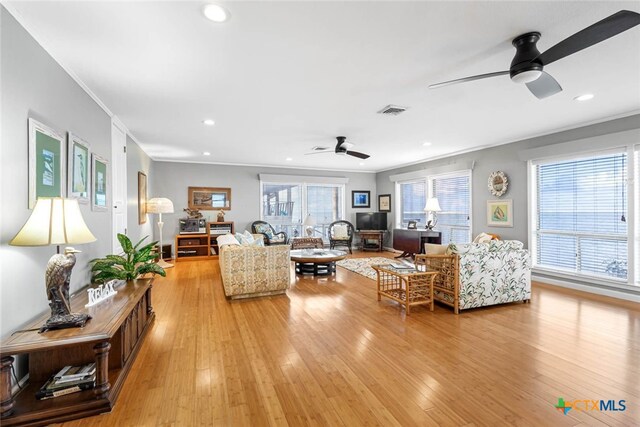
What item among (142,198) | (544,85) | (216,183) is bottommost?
(142,198)

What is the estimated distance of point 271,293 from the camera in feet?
14.2

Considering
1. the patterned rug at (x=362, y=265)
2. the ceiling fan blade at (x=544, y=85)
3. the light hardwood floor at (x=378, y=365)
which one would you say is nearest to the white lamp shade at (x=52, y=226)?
the light hardwood floor at (x=378, y=365)

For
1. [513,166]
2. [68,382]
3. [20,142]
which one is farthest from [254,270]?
[513,166]

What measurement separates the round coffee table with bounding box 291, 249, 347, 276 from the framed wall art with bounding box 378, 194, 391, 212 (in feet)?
12.7

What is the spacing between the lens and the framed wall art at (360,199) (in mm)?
9500

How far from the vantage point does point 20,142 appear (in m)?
1.92

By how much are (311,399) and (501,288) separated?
302 cm

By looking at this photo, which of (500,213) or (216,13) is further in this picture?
(500,213)

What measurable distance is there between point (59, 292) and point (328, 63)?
8.43 ft

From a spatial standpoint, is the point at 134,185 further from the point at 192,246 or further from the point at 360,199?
the point at 360,199

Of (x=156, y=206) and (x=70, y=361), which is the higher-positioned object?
(x=156, y=206)

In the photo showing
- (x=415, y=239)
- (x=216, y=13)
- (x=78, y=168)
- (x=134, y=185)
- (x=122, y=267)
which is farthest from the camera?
(x=415, y=239)

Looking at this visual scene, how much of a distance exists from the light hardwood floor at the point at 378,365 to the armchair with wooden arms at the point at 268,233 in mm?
3726

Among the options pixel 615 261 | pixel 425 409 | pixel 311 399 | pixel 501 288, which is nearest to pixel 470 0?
pixel 425 409
